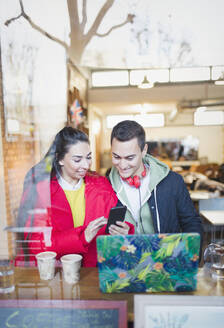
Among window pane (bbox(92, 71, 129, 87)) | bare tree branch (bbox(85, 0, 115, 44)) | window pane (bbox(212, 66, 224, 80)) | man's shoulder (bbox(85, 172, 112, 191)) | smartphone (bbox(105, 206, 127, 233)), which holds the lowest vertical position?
smartphone (bbox(105, 206, 127, 233))

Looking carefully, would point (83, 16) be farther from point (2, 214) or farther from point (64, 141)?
point (2, 214)

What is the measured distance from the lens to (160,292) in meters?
0.93

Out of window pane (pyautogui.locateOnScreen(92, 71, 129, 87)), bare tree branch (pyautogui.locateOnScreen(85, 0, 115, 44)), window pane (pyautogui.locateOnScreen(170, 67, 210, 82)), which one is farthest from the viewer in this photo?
window pane (pyautogui.locateOnScreen(92, 71, 129, 87))

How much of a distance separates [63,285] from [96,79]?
1697 millimetres

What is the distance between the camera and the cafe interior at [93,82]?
0.93 m

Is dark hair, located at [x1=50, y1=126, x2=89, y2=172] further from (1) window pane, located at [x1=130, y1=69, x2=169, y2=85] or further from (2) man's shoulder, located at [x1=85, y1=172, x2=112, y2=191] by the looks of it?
(1) window pane, located at [x1=130, y1=69, x2=169, y2=85]

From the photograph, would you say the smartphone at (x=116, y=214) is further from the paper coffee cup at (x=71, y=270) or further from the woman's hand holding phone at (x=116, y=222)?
the paper coffee cup at (x=71, y=270)

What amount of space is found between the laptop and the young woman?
0.22 meters

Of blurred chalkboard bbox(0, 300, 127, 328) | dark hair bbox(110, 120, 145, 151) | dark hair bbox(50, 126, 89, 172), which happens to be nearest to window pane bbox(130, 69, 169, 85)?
dark hair bbox(110, 120, 145, 151)

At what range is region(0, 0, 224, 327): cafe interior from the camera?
0.93 meters

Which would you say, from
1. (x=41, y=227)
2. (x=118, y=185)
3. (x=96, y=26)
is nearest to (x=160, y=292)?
(x=118, y=185)

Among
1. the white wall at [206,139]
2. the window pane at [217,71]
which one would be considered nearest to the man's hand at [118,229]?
the window pane at [217,71]

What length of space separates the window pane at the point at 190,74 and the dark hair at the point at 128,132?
41.1 inches

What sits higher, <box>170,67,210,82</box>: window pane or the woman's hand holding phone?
<box>170,67,210,82</box>: window pane
